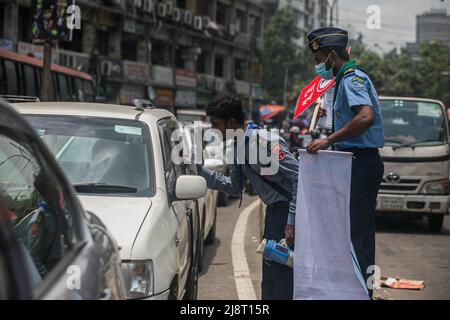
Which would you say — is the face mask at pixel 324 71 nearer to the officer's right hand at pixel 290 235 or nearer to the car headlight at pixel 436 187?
the officer's right hand at pixel 290 235

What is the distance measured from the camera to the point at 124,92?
36906mm

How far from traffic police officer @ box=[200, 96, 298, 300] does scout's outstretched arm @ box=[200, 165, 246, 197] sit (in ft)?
0.43

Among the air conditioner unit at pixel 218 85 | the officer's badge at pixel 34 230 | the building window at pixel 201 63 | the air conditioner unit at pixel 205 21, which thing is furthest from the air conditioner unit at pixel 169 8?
the officer's badge at pixel 34 230

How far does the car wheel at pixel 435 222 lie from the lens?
37.9 feet

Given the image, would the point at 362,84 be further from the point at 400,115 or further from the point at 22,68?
the point at 22,68

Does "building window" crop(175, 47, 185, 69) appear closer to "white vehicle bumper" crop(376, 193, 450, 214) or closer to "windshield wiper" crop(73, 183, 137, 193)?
"white vehicle bumper" crop(376, 193, 450, 214)

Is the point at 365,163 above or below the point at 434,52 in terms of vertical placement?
below

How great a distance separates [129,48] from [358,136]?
120 ft

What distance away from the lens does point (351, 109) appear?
13.7 ft

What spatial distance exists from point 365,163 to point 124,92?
33430 mm

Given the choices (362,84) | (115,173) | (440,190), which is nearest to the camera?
(362,84)

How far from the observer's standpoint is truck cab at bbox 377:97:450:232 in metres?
11.3

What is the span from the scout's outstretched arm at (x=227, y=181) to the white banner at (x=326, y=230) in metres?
0.80
